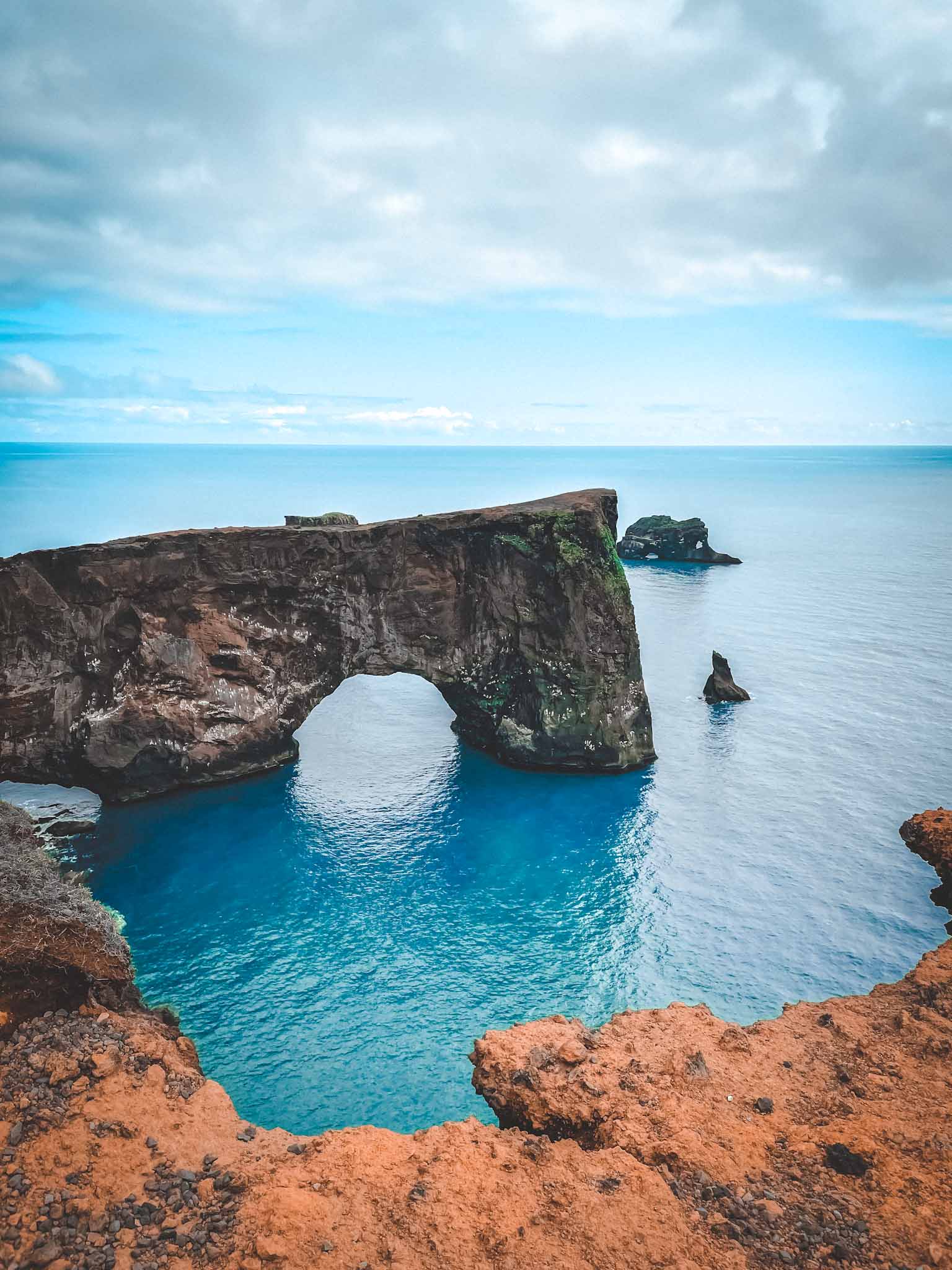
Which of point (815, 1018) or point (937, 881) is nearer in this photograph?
point (815, 1018)

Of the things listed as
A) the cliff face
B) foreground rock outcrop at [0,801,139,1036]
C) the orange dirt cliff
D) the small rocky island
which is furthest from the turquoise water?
the small rocky island

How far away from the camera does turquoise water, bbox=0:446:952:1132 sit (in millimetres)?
23203

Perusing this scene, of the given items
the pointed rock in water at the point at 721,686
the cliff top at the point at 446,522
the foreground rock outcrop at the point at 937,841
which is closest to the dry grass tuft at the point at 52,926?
the cliff top at the point at 446,522

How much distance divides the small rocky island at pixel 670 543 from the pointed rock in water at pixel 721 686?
57.2 m

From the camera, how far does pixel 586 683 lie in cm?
3916

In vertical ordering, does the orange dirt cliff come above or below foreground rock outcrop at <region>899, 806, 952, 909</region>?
below

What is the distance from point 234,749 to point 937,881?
3164cm

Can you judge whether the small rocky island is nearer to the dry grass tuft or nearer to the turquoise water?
the turquoise water

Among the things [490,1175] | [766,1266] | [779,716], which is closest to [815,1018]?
[766,1266]

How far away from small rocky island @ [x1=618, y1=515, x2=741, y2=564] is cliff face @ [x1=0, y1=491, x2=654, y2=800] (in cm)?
6842

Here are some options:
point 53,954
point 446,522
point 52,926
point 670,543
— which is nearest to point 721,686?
point 446,522

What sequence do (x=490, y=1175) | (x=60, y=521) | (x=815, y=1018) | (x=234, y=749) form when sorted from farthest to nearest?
1. (x=60, y=521)
2. (x=234, y=749)
3. (x=815, y=1018)
4. (x=490, y=1175)

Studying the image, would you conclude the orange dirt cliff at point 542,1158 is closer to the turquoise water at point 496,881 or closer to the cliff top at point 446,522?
the turquoise water at point 496,881

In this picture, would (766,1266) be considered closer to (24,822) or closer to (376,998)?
(376,998)
